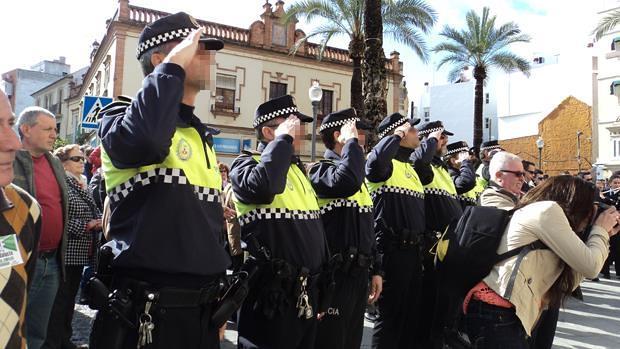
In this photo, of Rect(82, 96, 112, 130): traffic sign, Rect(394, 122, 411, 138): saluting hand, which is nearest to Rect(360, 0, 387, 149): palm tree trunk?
Rect(82, 96, 112, 130): traffic sign

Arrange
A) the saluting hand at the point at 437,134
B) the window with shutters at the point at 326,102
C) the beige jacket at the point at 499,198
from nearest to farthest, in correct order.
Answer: the beige jacket at the point at 499,198
the saluting hand at the point at 437,134
the window with shutters at the point at 326,102

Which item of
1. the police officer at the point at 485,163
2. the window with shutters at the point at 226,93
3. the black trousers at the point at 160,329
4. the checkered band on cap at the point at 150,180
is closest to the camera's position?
the black trousers at the point at 160,329

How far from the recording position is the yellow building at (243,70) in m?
24.7

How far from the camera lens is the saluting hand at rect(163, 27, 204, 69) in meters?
2.43

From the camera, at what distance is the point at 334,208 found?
4.48 m

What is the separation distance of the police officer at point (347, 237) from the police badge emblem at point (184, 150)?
177 centimetres

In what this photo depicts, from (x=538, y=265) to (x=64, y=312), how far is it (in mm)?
4045

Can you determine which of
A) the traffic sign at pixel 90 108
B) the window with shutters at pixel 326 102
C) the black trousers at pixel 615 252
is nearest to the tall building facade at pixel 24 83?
the window with shutters at pixel 326 102

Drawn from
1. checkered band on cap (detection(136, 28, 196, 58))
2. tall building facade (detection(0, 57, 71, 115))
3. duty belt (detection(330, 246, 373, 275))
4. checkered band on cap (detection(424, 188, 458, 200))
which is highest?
Result: tall building facade (detection(0, 57, 71, 115))

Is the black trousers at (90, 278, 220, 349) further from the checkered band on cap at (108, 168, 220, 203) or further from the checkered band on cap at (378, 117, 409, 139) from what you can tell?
the checkered band on cap at (378, 117, 409, 139)

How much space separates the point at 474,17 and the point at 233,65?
12.4m

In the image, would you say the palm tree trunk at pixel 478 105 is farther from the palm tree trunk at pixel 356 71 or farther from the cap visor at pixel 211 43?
the cap visor at pixel 211 43

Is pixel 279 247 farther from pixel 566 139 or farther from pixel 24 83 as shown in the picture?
pixel 24 83

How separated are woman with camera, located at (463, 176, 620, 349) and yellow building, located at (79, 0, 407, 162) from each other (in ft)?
71.0
